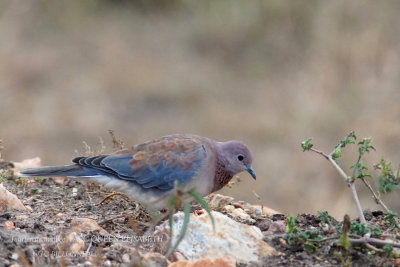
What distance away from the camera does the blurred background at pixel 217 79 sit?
10.2 meters

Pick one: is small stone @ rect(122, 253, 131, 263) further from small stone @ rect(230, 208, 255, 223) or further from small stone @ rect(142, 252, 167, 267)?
small stone @ rect(230, 208, 255, 223)

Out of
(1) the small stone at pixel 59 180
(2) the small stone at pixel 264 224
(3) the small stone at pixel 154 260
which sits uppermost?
(1) the small stone at pixel 59 180

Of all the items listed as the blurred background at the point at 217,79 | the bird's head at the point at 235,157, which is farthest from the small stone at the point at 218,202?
the blurred background at the point at 217,79

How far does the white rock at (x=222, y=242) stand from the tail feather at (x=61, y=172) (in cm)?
131

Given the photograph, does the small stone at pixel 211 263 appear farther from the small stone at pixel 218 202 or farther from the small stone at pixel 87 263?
the small stone at pixel 218 202

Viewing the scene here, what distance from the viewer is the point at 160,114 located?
433 inches

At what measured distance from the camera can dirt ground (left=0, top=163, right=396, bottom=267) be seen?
4227 mm

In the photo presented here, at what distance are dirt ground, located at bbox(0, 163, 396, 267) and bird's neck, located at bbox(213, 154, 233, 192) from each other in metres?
0.53

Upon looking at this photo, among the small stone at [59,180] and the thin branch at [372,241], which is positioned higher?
the small stone at [59,180]

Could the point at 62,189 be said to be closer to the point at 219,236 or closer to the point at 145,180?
the point at 145,180

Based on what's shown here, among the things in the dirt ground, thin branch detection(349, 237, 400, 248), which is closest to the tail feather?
the dirt ground

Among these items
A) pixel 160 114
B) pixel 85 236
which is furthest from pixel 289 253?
pixel 160 114

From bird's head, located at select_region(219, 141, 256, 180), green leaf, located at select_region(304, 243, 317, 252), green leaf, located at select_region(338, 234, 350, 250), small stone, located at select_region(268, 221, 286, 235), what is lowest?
green leaf, located at select_region(338, 234, 350, 250)

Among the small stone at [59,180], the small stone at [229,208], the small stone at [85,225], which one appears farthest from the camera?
the small stone at [59,180]
